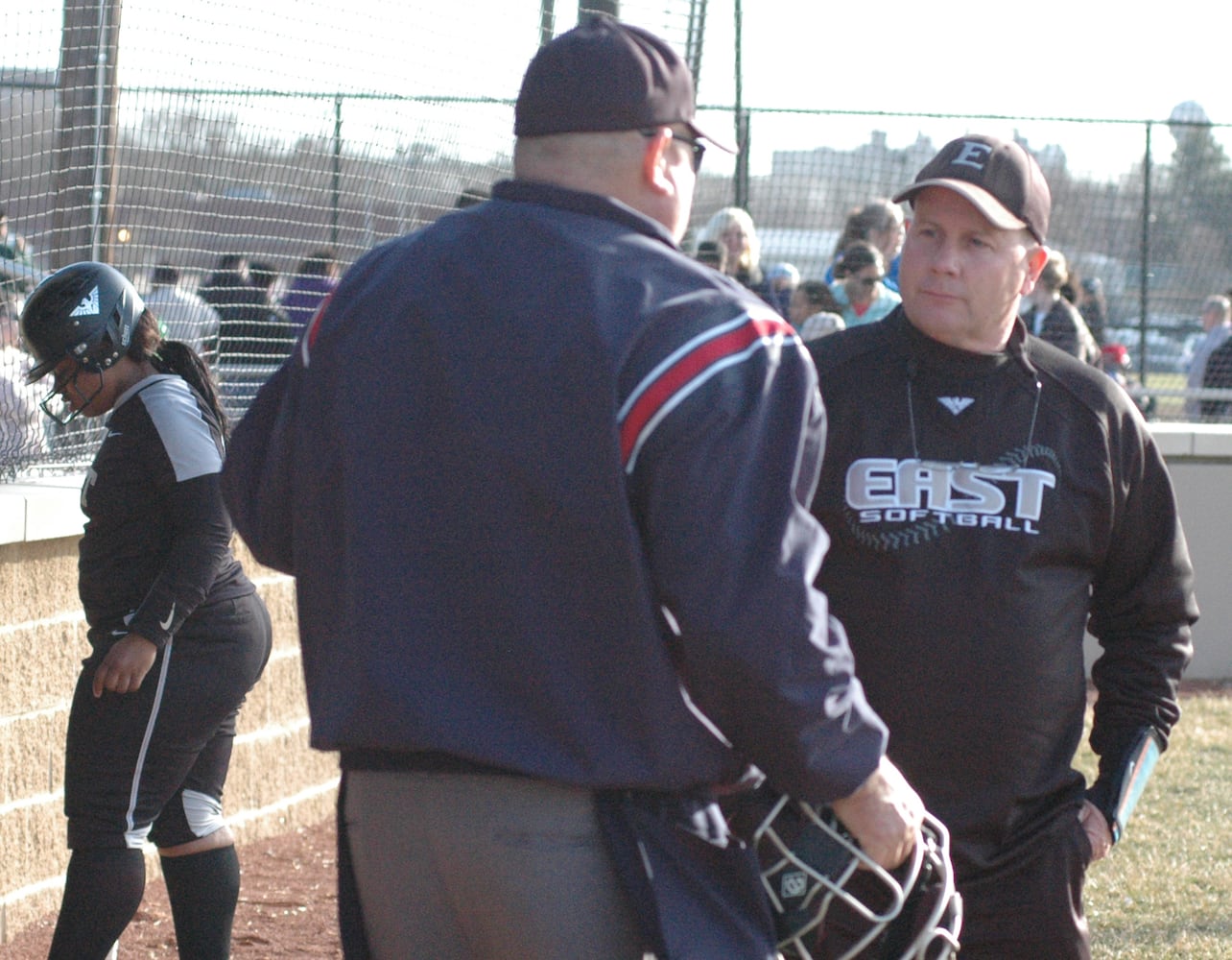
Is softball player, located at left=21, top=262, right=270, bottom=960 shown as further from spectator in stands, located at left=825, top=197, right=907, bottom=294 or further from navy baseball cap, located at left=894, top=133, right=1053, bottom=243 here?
spectator in stands, located at left=825, top=197, right=907, bottom=294

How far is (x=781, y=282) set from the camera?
8.64 metres

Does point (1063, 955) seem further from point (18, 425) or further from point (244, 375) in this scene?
point (244, 375)

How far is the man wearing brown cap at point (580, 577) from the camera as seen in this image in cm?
195

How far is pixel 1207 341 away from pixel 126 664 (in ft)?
27.8

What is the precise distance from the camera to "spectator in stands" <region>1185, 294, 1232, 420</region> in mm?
10062

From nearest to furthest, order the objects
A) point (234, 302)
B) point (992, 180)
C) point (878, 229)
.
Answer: point (992, 180) → point (234, 302) → point (878, 229)

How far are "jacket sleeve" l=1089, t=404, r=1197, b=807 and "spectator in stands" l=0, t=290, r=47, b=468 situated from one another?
331 centimetres

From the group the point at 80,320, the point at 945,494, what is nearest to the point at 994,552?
the point at 945,494

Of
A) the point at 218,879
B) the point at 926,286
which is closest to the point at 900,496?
the point at 926,286

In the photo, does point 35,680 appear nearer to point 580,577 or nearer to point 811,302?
point 580,577

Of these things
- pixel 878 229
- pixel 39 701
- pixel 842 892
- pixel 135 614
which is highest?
pixel 878 229

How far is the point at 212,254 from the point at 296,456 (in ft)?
12.4

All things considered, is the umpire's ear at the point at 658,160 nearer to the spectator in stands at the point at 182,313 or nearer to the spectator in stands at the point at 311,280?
the spectator in stands at the point at 182,313

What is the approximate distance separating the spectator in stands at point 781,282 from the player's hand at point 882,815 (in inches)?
261
